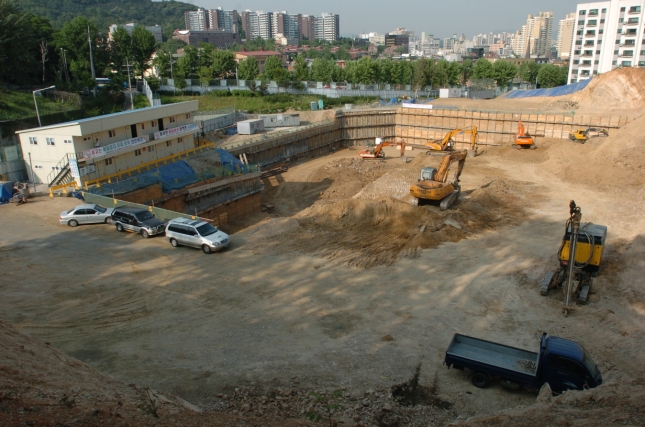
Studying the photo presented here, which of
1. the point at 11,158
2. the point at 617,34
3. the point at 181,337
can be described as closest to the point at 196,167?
the point at 11,158

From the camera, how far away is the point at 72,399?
9453 millimetres

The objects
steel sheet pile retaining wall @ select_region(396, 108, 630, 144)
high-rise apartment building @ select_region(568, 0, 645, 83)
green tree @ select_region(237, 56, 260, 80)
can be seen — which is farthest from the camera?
high-rise apartment building @ select_region(568, 0, 645, 83)

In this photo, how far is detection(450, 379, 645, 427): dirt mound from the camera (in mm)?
9867

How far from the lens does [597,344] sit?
54.6ft

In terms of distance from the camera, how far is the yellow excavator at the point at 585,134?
50312 mm

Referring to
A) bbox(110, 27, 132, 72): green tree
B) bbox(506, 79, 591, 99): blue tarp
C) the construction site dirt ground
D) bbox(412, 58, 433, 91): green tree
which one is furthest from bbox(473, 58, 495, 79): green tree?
the construction site dirt ground

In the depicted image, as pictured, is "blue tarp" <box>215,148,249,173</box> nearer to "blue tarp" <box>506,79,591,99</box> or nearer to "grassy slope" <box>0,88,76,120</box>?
"grassy slope" <box>0,88,76,120</box>

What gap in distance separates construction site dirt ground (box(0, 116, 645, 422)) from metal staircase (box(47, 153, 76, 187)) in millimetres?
2078

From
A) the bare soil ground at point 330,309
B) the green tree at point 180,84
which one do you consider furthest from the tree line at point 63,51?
the bare soil ground at point 330,309

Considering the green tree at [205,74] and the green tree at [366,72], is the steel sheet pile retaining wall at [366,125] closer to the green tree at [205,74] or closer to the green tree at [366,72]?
the green tree at [366,72]

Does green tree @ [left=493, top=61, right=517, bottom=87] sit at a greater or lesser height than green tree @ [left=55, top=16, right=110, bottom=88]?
lesser

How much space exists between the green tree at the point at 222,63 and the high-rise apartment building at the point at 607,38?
245ft

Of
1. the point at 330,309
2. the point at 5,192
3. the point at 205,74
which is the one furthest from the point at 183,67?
the point at 330,309

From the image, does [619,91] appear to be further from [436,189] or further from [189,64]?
[189,64]
